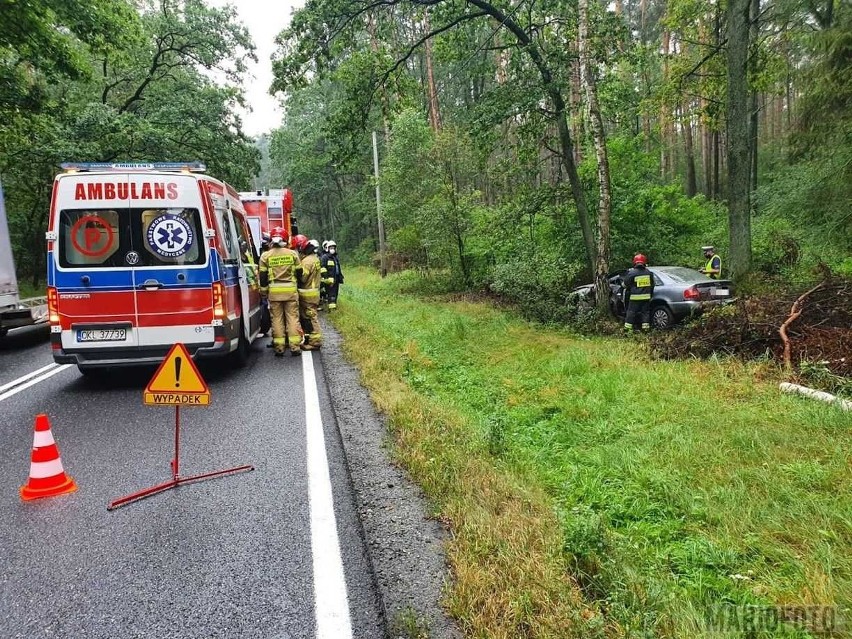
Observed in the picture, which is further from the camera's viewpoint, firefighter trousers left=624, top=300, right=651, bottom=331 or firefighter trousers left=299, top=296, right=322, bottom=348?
firefighter trousers left=624, top=300, right=651, bottom=331

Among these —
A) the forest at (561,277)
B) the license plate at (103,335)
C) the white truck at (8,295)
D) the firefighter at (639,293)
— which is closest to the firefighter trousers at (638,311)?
the firefighter at (639,293)

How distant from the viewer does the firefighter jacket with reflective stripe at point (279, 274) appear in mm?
8625

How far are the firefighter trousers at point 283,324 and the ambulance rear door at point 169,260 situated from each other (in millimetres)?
2048

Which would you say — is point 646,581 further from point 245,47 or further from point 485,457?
point 245,47

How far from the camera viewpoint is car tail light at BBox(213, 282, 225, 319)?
6820mm

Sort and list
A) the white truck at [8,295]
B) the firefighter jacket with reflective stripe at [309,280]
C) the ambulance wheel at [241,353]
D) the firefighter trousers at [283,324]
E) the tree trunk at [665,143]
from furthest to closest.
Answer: the tree trunk at [665,143]
the white truck at [8,295]
the firefighter jacket with reflective stripe at [309,280]
the firefighter trousers at [283,324]
the ambulance wheel at [241,353]

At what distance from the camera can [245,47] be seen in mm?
20922

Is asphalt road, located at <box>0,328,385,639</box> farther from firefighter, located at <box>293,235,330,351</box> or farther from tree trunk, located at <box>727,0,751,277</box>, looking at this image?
tree trunk, located at <box>727,0,751,277</box>

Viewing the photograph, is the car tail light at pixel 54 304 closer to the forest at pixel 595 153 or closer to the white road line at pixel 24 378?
the white road line at pixel 24 378

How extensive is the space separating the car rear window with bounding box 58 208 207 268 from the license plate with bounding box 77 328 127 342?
0.80 m

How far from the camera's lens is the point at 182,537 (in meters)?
3.30

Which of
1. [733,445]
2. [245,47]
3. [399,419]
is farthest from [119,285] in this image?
[245,47]
